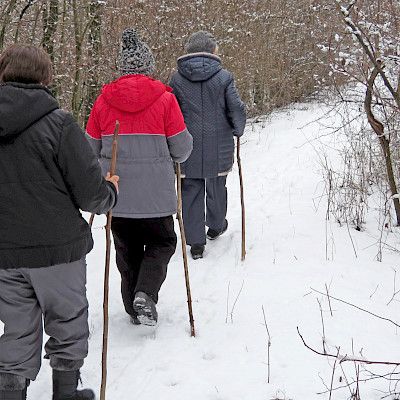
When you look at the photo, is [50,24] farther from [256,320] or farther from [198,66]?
[256,320]

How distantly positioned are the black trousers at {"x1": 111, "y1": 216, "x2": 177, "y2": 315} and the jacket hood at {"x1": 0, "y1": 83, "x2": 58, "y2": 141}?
1425mm

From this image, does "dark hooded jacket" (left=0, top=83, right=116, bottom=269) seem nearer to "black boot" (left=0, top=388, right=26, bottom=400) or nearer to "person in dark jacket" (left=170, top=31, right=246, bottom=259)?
"black boot" (left=0, top=388, right=26, bottom=400)

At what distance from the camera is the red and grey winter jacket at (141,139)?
143 inches

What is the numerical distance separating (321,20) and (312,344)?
1255 centimetres

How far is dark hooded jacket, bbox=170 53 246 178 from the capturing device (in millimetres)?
4875

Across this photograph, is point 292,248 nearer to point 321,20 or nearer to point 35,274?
point 35,274

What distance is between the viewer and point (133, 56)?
12.0 feet

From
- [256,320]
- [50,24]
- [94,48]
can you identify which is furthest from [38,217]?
[94,48]

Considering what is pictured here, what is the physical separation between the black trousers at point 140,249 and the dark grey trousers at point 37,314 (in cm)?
105

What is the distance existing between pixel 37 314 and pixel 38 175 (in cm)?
73

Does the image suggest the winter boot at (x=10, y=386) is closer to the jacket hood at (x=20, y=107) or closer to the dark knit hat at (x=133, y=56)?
the jacket hood at (x=20, y=107)

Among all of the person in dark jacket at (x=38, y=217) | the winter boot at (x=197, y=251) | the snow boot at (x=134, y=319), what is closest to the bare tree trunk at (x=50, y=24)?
the winter boot at (x=197, y=251)

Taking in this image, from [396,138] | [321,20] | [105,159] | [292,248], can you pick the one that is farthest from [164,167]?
[321,20]

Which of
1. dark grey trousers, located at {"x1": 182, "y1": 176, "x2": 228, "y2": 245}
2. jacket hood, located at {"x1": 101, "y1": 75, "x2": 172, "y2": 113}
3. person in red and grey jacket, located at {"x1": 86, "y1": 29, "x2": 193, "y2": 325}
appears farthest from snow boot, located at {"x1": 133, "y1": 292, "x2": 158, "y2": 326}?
dark grey trousers, located at {"x1": 182, "y1": 176, "x2": 228, "y2": 245}
